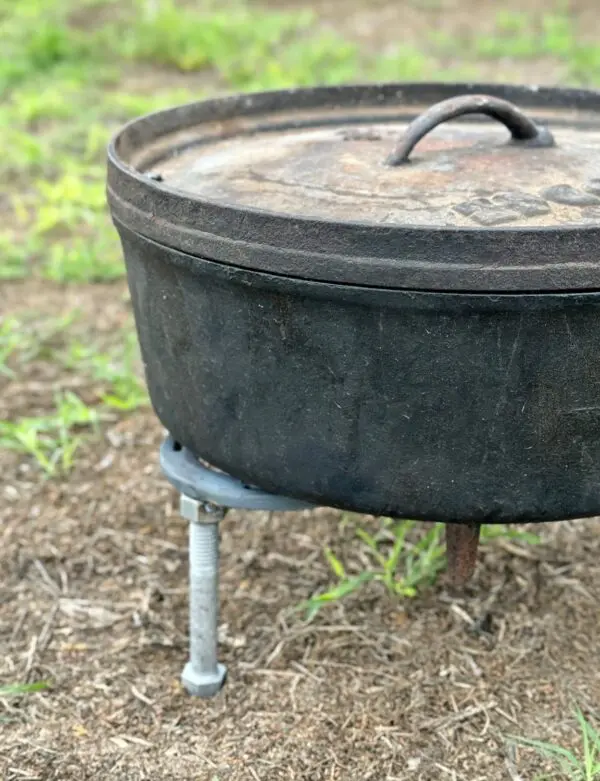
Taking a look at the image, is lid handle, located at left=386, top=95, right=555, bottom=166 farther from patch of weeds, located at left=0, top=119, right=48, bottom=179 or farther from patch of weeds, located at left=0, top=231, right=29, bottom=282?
patch of weeds, located at left=0, top=119, right=48, bottom=179

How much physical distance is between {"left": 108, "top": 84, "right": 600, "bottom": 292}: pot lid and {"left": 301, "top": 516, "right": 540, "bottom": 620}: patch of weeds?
34.5 inches

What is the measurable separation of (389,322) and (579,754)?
983 millimetres

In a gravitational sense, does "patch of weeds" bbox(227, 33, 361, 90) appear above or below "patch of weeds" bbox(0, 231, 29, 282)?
above

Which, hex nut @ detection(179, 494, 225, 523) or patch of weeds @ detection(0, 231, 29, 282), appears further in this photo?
patch of weeds @ detection(0, 231, 29, 282)

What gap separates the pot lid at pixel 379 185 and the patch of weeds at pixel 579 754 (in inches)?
35.7

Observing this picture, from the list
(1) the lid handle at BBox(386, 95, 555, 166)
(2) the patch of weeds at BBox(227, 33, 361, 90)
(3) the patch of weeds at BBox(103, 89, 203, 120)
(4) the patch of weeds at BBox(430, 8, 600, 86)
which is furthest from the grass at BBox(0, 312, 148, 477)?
(4) the patch of weeds at BBox(430, 8, 600, 86)

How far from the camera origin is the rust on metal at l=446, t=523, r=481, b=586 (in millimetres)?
1758

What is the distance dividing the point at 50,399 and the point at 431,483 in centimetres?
183

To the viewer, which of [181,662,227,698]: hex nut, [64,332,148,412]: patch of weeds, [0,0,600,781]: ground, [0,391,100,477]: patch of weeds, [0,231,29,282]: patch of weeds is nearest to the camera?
[0,0,600,781]: ground

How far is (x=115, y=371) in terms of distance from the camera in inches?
121

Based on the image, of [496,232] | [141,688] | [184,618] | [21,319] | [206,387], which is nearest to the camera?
[496,232]

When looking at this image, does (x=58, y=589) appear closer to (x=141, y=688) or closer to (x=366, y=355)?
(x=141, y=688)

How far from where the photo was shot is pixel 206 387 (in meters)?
1.61

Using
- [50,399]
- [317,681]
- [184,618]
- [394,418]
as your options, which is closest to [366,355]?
[394,418]
